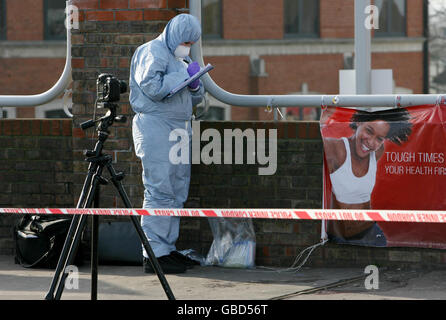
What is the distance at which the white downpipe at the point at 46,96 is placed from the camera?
8.23 meters

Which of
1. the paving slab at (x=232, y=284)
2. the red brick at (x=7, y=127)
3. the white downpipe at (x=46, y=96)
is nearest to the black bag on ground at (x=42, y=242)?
the paving slab at (x=232, y=284)

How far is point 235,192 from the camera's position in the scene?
7805 millimetres

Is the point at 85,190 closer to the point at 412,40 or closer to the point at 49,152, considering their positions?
the point at 49,152

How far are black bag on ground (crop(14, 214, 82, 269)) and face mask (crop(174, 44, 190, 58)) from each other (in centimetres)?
163

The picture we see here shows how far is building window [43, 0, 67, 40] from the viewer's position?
112ft

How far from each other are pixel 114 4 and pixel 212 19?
2651cm

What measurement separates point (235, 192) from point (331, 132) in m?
0.92

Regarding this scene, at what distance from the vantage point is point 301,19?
3484 centimetres

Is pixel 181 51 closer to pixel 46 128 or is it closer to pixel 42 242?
pixel 46 128

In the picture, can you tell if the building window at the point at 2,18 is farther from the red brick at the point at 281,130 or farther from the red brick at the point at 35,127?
the red brick at the point at 281,130

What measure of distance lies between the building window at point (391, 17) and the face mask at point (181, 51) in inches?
1009

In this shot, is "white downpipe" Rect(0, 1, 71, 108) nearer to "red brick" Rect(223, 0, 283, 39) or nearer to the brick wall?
the brick wall

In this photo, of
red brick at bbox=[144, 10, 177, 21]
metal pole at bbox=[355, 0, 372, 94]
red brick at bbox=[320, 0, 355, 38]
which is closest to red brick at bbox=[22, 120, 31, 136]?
red brick at bbox=[144, 10, 177, 21]
